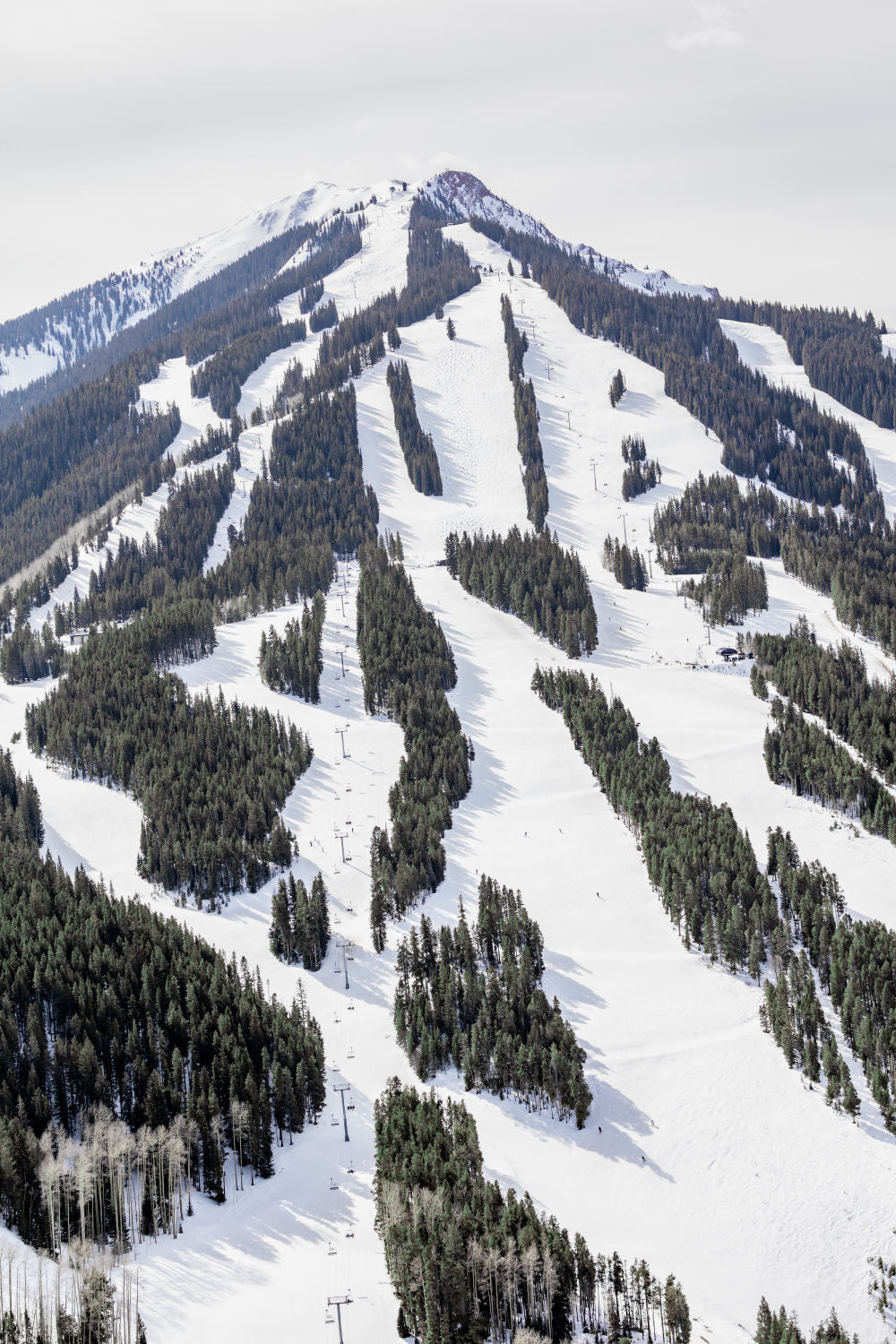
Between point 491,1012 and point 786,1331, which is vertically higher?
point 786,1331

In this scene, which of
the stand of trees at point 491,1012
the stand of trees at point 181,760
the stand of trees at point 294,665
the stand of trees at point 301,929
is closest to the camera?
the stand of trees at point 491,1012

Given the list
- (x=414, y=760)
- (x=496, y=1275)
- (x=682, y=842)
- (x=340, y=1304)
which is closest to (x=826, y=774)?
(x=682, y=842)

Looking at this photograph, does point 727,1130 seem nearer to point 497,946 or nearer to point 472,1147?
point 472,1147

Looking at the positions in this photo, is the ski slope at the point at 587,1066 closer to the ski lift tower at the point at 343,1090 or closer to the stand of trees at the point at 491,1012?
the ski lift tower at the point at 343,1090

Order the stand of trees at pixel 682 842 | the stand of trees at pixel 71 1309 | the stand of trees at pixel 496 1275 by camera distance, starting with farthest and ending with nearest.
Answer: the stand of trees at pixel 682 842, the stand of trees at pixel 496 1275, the stand of trees at pixel 71 1309

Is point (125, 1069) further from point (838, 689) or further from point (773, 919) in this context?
point (838, 689)

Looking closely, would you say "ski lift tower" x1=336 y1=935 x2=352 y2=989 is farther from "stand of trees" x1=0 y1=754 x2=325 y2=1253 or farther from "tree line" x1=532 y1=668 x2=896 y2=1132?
"tree line" x1=532 y1=668 x2=896 y2=1132

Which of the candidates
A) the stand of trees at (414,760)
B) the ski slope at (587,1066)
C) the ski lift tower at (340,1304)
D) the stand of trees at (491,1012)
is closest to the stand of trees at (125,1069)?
the ski slope at (587,1066)
